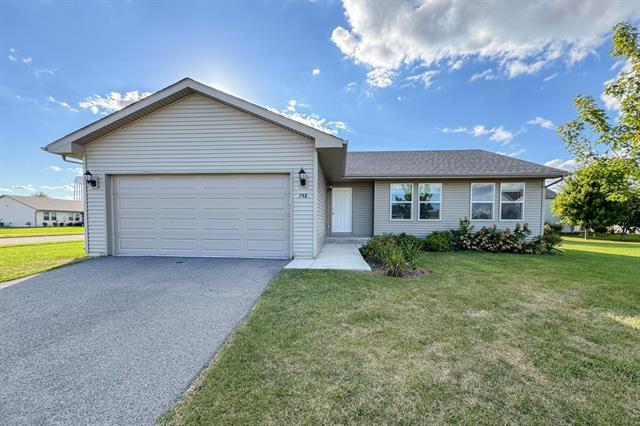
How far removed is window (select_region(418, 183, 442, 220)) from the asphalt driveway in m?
7.59

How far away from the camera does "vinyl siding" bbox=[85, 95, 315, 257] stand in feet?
22.1

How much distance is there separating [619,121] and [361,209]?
7898mm

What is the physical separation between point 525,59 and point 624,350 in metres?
12.4

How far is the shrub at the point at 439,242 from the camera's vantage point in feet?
30.2

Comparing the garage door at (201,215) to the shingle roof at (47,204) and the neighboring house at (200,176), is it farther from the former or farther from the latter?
the shingle roof at (47,204)

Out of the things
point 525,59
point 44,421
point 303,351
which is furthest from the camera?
point 525,59

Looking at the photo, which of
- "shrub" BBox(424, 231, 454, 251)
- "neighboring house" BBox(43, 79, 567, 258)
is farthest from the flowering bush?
"neighboring house" BBox(43, 79, 567, 258)

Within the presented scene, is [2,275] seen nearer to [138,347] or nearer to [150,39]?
[138,347]

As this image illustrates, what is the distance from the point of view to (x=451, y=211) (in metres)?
10.5

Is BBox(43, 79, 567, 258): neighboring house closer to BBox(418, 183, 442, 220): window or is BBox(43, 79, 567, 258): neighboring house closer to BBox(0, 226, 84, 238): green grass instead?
BBox(418, 183, 442, 220): window

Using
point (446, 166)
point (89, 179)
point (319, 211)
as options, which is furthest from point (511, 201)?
point (89, 179)

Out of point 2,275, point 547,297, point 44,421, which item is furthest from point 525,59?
point 2,275

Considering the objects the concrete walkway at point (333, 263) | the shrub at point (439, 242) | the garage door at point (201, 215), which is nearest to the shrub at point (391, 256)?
the concrete walkway at point (333, 263)

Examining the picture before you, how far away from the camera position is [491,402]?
1912mm
